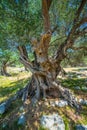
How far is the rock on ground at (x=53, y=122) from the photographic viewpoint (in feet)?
32.2

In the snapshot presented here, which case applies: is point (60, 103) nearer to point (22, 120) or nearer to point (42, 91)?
point (42, 91)

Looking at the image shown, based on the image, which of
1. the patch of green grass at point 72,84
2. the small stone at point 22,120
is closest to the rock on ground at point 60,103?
the small stone at point 22,120

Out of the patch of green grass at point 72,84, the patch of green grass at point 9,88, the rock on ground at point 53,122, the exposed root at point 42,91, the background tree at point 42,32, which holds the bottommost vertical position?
the rock on ground at point 53,122

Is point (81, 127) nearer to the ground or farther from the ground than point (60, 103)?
nearer to the ground

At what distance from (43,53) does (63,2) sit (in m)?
3.92

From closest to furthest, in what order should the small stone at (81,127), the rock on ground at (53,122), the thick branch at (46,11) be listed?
the thick branch at (46,11) < the small stone at (81,127) < the rock on ground at (53,122)

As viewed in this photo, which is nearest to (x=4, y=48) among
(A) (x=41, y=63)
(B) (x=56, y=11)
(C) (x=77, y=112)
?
(A) (x=41, y=63)

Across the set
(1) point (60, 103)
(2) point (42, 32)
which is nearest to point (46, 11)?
(2) point (42, 32)

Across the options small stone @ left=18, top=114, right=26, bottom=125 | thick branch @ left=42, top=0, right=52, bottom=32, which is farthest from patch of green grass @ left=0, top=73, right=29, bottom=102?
thick branch @ left=42, top=0, right=52, bottom=32

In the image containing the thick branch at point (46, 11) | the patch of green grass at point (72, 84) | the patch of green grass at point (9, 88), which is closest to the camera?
the thick branch at point (46, 11)

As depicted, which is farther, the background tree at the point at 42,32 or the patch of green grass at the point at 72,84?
the patch of green grass at the point at 72,84

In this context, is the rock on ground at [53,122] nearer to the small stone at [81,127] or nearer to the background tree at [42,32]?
the small stone at [81,127]

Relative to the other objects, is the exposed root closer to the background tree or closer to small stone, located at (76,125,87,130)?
the background tree

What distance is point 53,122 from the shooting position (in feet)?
32.9
